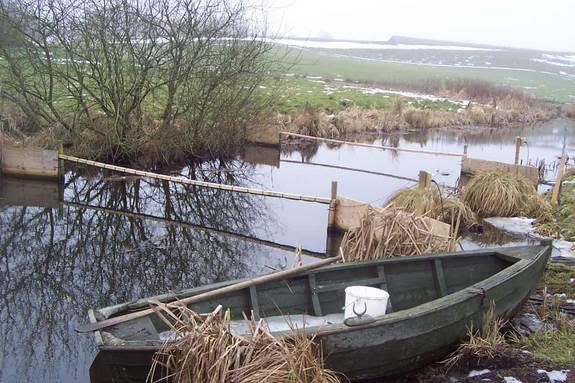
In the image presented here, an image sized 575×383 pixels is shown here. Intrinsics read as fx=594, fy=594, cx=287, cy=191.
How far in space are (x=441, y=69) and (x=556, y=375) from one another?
67519mm

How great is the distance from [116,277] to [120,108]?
7251 mm

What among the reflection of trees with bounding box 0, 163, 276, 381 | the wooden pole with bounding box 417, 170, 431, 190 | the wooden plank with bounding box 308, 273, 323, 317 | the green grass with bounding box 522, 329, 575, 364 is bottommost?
the reflection of trees with bounding box 0, 163, 276, 381

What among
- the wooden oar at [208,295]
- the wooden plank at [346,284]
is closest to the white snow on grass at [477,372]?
the wooden plank at [346,284]

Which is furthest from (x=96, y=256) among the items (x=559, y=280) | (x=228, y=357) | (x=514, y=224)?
(x=514, y=224)

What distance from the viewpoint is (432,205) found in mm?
10672

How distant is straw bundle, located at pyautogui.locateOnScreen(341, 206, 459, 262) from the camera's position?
747 centimetres

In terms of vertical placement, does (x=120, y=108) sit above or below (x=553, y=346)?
above

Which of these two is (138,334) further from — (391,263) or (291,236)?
(291,236)

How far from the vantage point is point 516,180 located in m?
12.5

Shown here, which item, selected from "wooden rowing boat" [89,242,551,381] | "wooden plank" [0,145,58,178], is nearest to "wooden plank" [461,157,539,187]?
"wooden rowing boat" [89,242,551,381]

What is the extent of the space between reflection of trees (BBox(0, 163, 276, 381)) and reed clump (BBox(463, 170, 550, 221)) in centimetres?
440

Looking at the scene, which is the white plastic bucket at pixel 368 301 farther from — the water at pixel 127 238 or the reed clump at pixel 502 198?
the reed clump at pixel 502 198

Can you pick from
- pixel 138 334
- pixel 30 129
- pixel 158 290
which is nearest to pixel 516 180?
pixel 158 290

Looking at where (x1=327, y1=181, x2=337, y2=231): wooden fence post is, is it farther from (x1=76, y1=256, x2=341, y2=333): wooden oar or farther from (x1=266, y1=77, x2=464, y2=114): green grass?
(x1=266, y1=77, x2=464, y2=114): green grass
